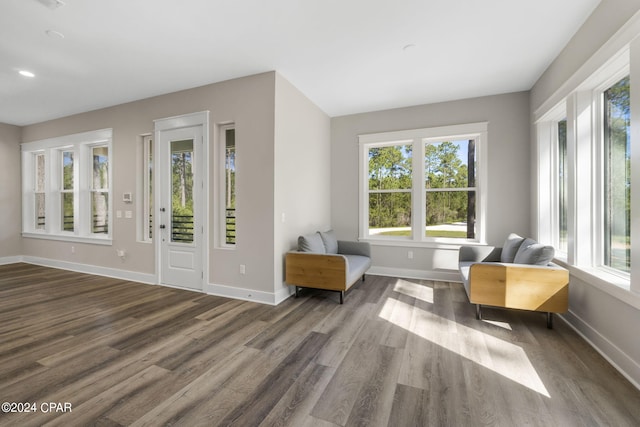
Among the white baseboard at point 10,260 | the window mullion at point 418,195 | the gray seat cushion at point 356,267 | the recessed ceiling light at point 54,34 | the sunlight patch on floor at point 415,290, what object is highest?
the recessed ceiling light at point 54,34

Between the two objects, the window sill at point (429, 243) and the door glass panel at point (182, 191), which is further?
the window sill at point (429, 243)

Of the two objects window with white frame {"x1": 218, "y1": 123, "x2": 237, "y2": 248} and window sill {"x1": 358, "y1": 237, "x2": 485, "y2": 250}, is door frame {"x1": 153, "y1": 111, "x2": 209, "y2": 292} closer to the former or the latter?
window with white frame {"x1": 218, "y1": 123, "x2": 237, "y2": 248}

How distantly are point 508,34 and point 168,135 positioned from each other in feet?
14.4

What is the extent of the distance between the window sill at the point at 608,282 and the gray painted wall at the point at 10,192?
370 inches

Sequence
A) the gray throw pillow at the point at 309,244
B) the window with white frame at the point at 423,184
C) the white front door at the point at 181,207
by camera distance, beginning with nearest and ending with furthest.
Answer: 1. the gray throw pillow at the point at 309,244
2. the white front door at the point at 181,207
3. the window with white frame at the point at 423,184

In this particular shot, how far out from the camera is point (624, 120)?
2289 millimetres

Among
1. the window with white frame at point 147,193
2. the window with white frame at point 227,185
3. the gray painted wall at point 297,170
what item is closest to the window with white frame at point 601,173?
the gray painted wall at point 297,170

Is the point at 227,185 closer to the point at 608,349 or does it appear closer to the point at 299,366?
the point at 299,366

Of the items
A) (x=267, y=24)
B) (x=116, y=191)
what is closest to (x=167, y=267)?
(x=116, y=191)

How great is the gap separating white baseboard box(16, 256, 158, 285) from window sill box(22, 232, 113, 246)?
1.40 ft

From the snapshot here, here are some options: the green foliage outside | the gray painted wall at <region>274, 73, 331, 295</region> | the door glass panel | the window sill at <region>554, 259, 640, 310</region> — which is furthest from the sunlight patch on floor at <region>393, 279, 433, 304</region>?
the door glass panel

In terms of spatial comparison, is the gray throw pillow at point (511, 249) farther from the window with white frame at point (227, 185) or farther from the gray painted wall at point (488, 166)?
the window with white frame at point (227, 185)

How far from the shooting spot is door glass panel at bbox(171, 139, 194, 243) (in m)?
3.98

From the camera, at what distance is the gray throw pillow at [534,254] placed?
2.79 m
